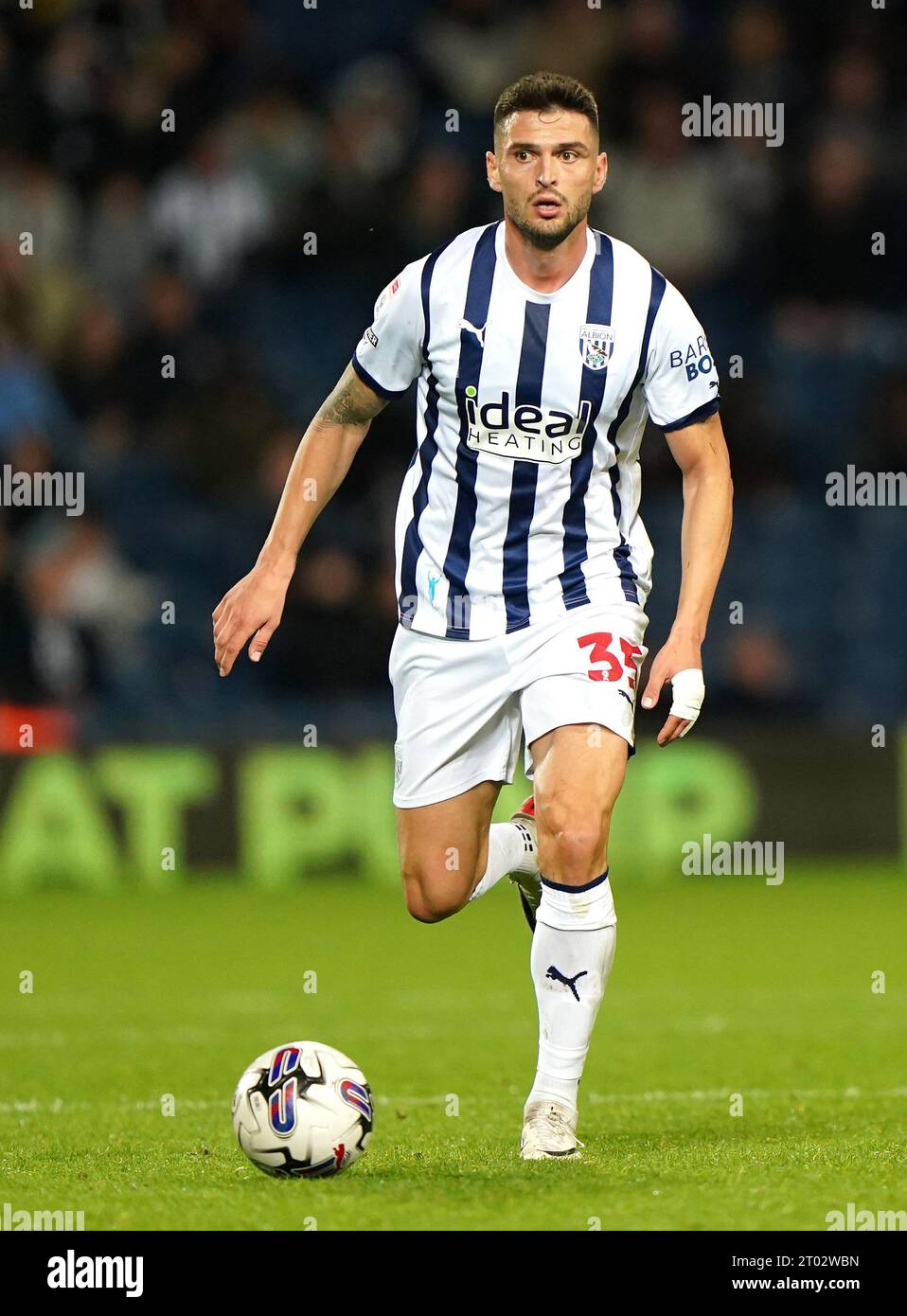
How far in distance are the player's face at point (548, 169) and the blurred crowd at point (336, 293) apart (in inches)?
309

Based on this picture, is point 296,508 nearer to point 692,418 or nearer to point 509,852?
point 692,418

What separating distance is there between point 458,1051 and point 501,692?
2189 millimetres

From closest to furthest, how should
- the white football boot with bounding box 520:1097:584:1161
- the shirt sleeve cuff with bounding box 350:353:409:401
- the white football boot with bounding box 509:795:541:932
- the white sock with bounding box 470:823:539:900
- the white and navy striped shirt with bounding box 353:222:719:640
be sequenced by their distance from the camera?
the white football boot with bounding box 520:1097:584:1161, the white and navy striped shirt with bounding box 353:222:719:640, the shirt sleeve cuff with bounding box 350:353:409:401, the white sock with bounding box 470:823:539:900, the white football boot with bounding box 509:795:541:932

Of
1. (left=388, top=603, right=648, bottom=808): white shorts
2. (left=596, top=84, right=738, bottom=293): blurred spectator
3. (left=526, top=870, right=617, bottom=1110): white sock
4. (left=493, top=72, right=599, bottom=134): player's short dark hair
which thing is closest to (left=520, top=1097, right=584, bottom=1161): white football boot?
(left=526, top=870, right=617, bottom=1110): white sock

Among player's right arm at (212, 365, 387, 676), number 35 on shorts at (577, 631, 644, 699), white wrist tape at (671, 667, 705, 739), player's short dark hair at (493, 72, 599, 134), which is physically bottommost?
white wrist tape at (671, 667, 705, 739)

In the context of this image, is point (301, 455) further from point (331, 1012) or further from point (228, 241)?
point (228, 241)

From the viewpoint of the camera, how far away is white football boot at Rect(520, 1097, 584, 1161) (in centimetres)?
522

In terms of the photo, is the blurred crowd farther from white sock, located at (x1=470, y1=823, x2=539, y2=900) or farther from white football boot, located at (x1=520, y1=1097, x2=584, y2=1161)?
white football boot, located at (x1=520, y1=1097, x2=584, y2=1161)

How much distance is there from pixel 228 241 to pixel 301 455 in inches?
388

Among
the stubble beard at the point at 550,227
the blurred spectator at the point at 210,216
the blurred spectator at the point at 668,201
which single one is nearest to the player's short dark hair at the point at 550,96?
the stubble beard at the point at 550,227

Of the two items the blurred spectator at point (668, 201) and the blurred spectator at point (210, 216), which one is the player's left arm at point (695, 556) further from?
the blurred spectator at point (210, 216)

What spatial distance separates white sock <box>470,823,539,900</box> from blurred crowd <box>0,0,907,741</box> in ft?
22.5

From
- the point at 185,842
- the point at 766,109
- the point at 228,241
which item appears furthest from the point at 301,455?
the point at 766,109

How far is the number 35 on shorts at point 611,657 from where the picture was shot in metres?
5.50
